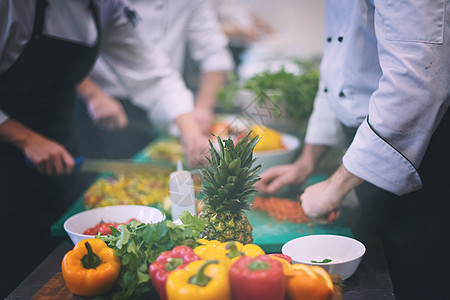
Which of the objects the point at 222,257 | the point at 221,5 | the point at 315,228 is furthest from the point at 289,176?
the point at 221,5

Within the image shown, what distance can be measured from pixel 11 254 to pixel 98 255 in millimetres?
808

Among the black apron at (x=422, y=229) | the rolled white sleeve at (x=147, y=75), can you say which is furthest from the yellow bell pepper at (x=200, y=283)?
the rolled white sleeve at (x=147, y=75)

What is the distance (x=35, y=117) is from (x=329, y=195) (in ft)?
4.67

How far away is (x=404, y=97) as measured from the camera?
1197 mm

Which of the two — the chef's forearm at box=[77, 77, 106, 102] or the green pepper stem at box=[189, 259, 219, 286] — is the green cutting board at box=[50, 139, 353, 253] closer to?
the green pepper stem at box=[189, 259, 219, 286]

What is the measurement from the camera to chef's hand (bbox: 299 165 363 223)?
138cm

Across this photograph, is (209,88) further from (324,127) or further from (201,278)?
(201,278)

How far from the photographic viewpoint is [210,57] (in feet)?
11.2

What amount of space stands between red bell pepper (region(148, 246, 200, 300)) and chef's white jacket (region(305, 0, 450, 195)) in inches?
25.5

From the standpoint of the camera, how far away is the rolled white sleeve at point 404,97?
1.15 metres

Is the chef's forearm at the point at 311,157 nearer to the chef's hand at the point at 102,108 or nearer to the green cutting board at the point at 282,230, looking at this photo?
the green cutting board at the point at 282,230

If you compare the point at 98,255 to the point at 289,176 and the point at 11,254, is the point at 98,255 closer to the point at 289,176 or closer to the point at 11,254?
the point at 11,254

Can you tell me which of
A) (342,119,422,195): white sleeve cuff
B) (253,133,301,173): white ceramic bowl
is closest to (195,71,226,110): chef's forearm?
(253,133,301,173): white ceramic bowl


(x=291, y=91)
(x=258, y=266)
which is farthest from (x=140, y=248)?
(x=291, y=91)
